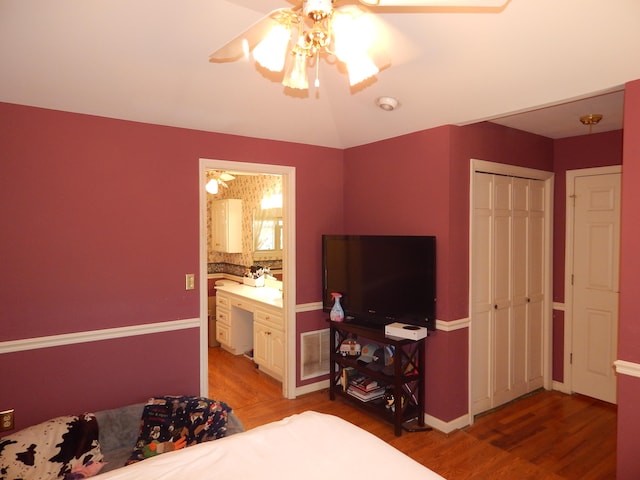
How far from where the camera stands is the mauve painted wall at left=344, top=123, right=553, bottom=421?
328 centimetres

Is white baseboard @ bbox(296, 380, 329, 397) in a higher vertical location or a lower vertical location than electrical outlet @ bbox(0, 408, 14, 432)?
lower

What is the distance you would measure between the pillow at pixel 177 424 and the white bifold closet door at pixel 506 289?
2130mm

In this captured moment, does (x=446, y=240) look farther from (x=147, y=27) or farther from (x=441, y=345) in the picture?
(x=147, y=27)

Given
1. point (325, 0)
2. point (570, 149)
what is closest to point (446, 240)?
point (570, 149)

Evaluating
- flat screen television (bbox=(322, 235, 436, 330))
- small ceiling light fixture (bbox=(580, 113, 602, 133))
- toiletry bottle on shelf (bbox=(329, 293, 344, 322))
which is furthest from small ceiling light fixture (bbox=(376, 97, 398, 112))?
toiletry bottle on shelf (bbox=(329, 293, 344, 322))

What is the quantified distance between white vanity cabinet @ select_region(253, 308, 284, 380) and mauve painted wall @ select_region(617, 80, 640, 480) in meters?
2.72

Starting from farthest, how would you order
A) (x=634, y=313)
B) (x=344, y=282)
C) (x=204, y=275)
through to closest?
1. (x=344, y=282)
2. (x=204, y=275)
3. (x=634, y=313)

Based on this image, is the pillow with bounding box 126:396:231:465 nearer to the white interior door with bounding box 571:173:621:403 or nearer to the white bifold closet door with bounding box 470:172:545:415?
the white bifold closet door with bounding box 470:172:545:415

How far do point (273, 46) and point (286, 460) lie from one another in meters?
1.62

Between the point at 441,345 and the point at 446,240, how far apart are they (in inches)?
33.2

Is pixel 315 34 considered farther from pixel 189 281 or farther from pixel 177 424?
pixel 177 424

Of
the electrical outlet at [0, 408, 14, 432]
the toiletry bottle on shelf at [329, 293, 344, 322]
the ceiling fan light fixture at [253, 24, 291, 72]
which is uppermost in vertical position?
the ceiling fan light fixture at [253, 24, 291, 72]

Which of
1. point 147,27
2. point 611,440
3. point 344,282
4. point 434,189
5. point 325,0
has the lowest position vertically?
point 611,440

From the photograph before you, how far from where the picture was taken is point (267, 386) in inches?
167
